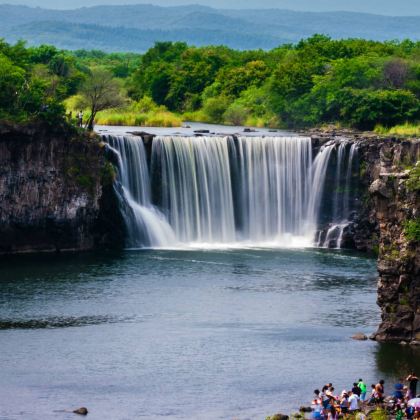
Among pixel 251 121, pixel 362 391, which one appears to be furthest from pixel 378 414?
pixel 251 121

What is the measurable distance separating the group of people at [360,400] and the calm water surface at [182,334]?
1.67 metres

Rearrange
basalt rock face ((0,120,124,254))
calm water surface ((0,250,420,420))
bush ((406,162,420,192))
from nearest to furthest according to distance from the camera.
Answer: calm water surface ((0,250,420,420)), bush ((406,162,420,192)), basalt rock face ((0,120,124,254))

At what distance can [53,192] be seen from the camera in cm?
10844

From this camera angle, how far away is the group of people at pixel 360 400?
64188mm

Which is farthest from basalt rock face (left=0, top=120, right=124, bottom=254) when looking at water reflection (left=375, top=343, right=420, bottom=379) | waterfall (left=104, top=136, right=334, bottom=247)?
water reflection (left=375, top=343, right=420, bottom=379)

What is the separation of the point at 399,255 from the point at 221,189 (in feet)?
138

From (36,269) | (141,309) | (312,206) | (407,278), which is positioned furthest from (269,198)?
(407,278)

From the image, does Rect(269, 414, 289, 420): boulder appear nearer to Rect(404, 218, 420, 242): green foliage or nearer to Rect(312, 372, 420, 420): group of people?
Rect(312, 372, 420, 420): group of people

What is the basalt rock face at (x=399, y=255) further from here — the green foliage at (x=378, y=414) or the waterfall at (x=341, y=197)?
the waterfall at (x=341, y=197)

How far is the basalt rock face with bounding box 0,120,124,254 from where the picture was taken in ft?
351

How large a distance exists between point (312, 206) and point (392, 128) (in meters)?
19.2

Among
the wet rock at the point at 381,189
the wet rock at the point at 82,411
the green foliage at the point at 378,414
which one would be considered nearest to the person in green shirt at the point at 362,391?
the green foliage at the point at 378,414

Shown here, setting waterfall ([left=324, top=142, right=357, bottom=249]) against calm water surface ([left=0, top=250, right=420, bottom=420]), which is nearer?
calm water surface ([left=0, top=250, right=420, bottom=420])

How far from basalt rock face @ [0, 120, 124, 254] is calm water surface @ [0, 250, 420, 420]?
10.6 ft
